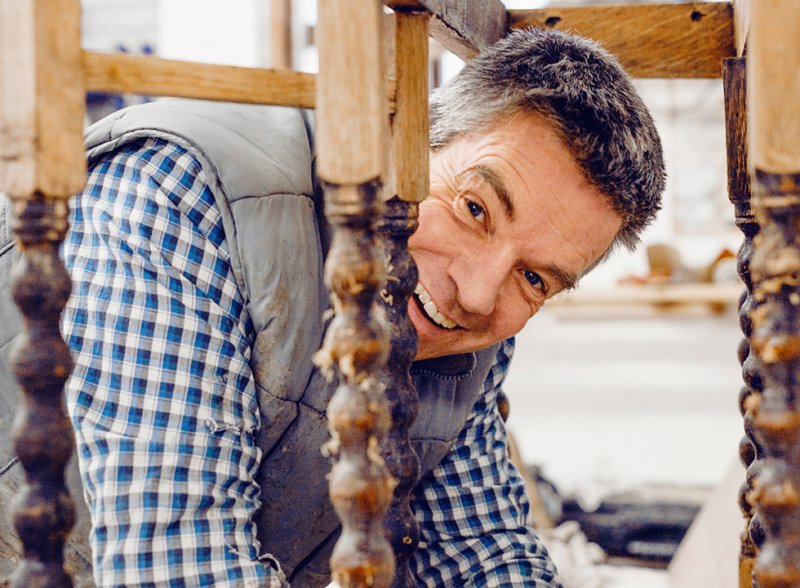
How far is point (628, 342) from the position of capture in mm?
7625

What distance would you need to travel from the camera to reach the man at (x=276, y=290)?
40.9 inches

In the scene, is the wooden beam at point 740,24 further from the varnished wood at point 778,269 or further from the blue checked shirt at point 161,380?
the blue checked shirt at point 161,380

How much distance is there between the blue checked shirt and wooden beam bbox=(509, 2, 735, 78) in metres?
0.64

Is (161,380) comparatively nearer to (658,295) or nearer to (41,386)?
(41,386)

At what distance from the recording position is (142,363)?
1.06m

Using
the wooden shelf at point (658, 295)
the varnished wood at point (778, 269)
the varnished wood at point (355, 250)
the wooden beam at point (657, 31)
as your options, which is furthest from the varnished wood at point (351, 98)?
the wooden shelf at point (658, 295)

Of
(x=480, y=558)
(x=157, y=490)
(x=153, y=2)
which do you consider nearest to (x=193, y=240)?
(x=157, y=490)

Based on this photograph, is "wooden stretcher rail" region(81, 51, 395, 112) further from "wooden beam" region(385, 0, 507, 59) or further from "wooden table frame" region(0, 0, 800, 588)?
"wooden beam" region(385, 0, 507, 59)

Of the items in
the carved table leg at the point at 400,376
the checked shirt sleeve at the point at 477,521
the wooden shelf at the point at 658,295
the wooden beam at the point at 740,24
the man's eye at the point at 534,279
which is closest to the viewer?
the carved table leg at the point at 400,376

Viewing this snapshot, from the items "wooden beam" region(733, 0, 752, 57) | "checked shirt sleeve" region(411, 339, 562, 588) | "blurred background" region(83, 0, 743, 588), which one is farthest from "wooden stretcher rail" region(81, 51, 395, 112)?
"blurred background" region(83, 0, 743, 588)

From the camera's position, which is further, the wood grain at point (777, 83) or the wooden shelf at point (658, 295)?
the wooden shelf at point (658, 295)

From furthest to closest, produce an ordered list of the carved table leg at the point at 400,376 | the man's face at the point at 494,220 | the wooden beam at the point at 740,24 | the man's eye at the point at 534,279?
the man's eye at the point at 534,279, the man's face at the point at 494,220, the wooden beam at the point at 740,24, the carved table leg at the point at 400,376

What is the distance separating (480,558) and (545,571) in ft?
0.37

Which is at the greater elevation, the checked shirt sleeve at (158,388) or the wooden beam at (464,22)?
the wooden beam at (464,22)
